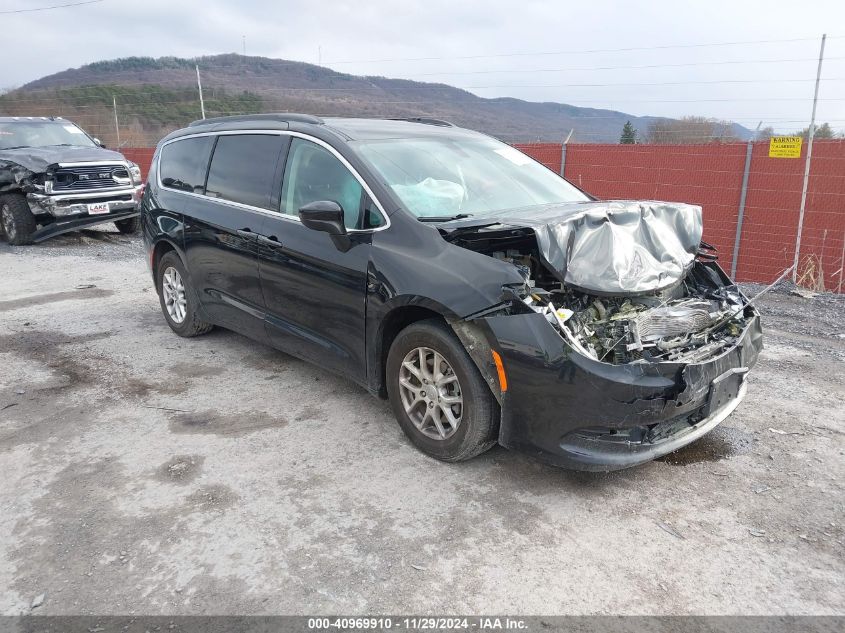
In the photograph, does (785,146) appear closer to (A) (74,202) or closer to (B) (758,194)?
(B) (758,194)

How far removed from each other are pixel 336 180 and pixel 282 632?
2543 millimetres

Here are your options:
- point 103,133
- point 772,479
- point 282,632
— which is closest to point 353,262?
point 282,632

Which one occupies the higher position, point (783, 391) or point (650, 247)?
point (650, 247)

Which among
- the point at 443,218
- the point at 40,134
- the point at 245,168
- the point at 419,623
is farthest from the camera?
the point at 40,134

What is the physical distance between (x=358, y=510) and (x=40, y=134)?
11.3 metres

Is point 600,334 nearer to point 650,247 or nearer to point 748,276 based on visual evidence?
point 650,247

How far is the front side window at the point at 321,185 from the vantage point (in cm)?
369

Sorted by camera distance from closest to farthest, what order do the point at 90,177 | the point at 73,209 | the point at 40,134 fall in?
1. the point at 73,209
2. the point at 90,177
3. the point at 40,134

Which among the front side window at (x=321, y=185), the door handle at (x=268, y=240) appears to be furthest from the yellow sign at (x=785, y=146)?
the door handle at (x=268, y=240)

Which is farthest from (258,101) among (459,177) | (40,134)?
(459,177)

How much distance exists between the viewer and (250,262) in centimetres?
441

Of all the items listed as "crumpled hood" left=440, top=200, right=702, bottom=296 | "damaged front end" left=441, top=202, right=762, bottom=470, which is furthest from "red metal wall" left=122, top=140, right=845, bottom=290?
"damaged front end" left=441, top=202, right=762, bottom=470

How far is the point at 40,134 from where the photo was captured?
36.7 feet

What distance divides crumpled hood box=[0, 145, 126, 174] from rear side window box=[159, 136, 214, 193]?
5.70 meters
